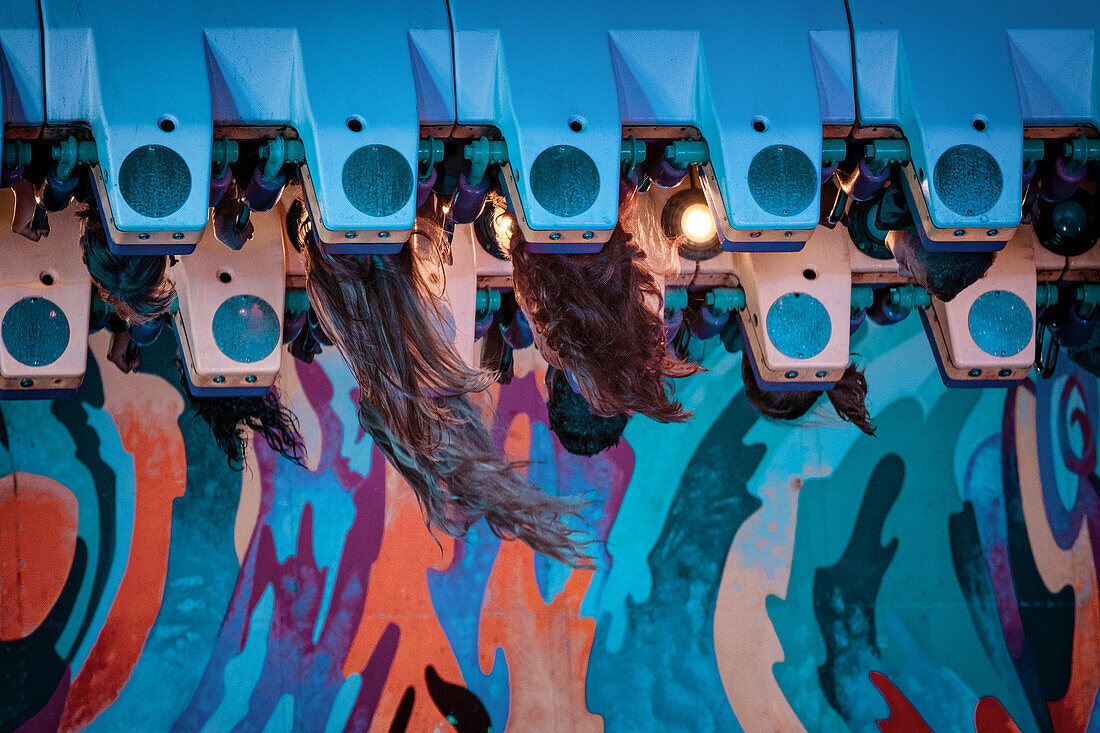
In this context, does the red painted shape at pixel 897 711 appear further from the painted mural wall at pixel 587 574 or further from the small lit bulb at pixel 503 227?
the small lit bulb at pixel 503 227

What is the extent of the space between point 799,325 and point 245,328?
2.37 feet

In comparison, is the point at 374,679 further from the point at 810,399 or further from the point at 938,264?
the point at 938,264

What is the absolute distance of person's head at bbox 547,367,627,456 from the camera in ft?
6.15

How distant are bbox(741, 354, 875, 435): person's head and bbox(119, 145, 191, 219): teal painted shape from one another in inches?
34.5

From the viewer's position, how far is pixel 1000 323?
67.8 inches

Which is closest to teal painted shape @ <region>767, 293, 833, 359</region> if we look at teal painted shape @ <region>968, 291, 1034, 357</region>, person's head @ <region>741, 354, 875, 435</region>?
person's head @ <region>741, 354, 875, 435</region>

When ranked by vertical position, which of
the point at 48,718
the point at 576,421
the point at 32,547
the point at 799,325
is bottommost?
the point at 48,718

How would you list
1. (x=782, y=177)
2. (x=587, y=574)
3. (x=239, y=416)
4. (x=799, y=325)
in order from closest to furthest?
1. (x=782, y=177)
2. (x=799, y=325)
3. (x=239, y=416)
4. (x=587, y=574)

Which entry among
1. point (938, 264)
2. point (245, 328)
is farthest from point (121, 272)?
point (938, 264)

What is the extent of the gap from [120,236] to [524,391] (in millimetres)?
2169

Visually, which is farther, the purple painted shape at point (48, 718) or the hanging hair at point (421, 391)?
the purple painted shape at point (48, 718)

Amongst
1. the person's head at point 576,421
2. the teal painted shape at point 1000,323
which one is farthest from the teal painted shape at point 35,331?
the teal painted shape at point 1000,323

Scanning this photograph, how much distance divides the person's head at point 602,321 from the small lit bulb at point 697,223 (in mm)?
134

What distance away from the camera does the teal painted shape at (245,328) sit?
156 centimetres
